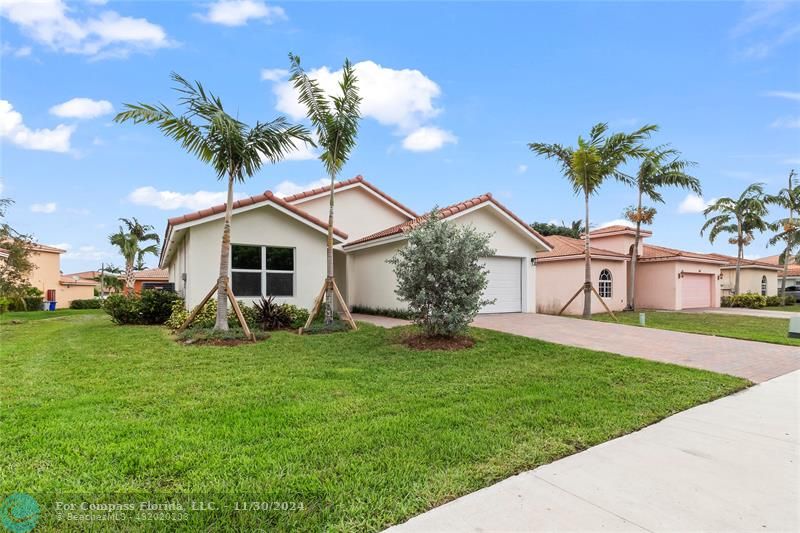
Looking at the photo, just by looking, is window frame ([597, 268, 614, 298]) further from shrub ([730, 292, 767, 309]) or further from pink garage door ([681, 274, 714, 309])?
shrub ([730, 292, 767, 309])

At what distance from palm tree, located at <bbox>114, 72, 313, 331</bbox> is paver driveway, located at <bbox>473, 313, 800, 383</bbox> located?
299 inches

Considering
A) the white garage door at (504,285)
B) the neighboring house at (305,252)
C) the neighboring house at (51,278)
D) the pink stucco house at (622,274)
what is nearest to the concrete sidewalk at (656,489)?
the neighboring house at (305,252)

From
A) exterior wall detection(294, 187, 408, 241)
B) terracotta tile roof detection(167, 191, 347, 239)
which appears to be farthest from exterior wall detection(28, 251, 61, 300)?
terracotta tile roof detection(167, 191, 347, 239)

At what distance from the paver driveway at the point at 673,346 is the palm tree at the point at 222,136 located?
24.9 ft

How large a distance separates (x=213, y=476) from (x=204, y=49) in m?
11.1

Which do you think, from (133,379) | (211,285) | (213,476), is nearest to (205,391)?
(133,379)

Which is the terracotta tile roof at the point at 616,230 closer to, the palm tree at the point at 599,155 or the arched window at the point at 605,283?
the arched window at the point at 605,283

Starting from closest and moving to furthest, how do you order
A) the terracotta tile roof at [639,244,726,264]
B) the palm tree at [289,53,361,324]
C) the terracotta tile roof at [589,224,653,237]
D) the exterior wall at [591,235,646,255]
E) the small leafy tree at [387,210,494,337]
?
the small leafy tree at [387,210,494,337] < the palm tree at [289,53,361,324] < the terracotta tile roof at [639,244,726,264] < the terracotta tile roof at [589,224,653,237] < the exterior wall at [591,235,646,255]

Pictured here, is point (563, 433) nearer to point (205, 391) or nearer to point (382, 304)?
point (205, 391)

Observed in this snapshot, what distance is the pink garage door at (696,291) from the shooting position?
2396cm

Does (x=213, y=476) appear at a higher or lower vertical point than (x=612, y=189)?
lower

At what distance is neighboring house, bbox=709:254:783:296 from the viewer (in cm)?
3145

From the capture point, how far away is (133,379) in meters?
6.45

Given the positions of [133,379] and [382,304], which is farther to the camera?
[382,304]
